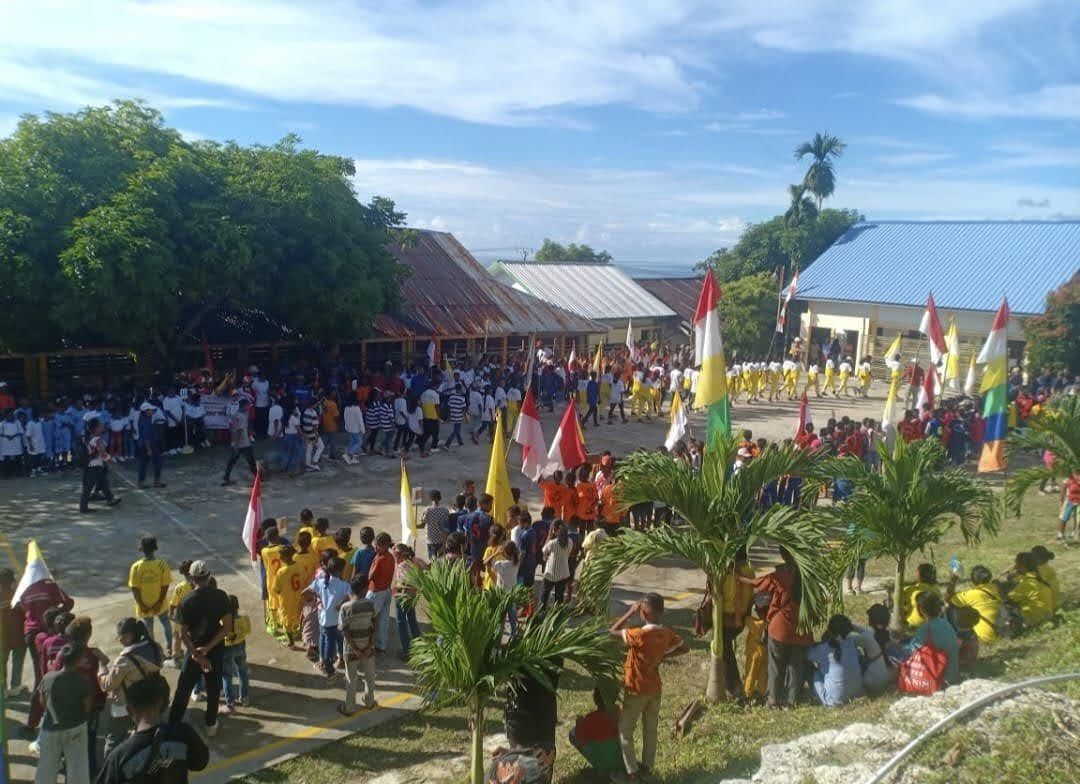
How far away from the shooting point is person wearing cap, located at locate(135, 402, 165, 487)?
14.2 meters

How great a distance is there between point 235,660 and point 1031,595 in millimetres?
7807

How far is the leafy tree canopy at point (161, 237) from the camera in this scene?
15203 mm

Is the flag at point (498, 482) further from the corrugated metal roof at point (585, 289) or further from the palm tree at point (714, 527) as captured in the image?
the corrugated metal roof at point (585, 289)

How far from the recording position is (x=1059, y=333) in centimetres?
2595

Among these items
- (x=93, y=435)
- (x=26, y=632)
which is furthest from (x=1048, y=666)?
(x=93, y=435)

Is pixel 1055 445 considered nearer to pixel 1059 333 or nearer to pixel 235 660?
pixel 235 660

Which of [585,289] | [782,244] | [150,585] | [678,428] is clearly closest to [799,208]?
[782,244]

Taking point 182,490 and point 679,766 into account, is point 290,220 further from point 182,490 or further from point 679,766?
point 679,766

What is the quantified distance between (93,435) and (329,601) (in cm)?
705

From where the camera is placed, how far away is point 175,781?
178 inches

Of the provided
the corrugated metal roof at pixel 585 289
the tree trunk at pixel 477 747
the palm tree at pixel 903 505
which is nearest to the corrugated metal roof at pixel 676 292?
the corrugated metal roof at pixel 585 289

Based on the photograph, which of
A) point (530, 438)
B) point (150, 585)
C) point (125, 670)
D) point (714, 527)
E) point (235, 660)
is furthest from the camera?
point (530, 438)

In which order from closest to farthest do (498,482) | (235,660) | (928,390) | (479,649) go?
(479,649), (235,660), (498,482), (928,390)

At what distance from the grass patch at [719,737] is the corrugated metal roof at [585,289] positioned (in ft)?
88.0
